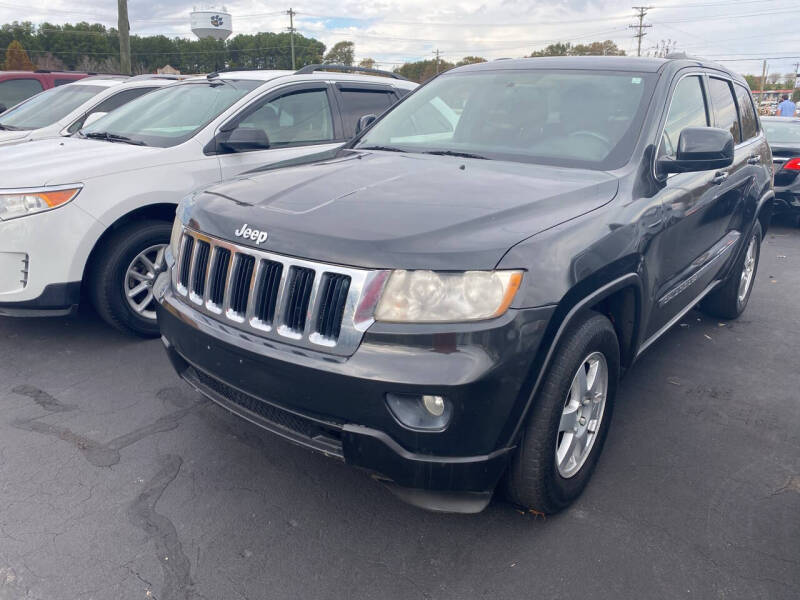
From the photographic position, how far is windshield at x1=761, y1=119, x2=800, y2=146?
9190 millimetres

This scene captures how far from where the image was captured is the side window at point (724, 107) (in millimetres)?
4164

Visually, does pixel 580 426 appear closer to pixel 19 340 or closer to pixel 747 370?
pixel 747 370

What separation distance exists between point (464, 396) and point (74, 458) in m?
2.06

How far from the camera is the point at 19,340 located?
15.0 feet

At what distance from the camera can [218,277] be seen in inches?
104

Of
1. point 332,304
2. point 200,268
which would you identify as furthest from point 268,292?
point 200,268

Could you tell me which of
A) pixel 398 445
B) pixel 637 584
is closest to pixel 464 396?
pixel 398 445

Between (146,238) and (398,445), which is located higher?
(146,238)

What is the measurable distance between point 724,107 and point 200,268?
3.55 m

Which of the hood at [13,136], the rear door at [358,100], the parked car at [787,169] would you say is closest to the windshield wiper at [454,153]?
the rear door at [358,100]

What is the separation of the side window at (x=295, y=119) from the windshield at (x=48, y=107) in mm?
4388

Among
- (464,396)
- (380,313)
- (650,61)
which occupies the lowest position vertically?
(464,396)

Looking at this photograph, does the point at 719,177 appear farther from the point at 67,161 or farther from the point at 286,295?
the point at 67,161

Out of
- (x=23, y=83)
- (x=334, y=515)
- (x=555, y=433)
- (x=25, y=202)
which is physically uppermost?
(x=23, y=83)
